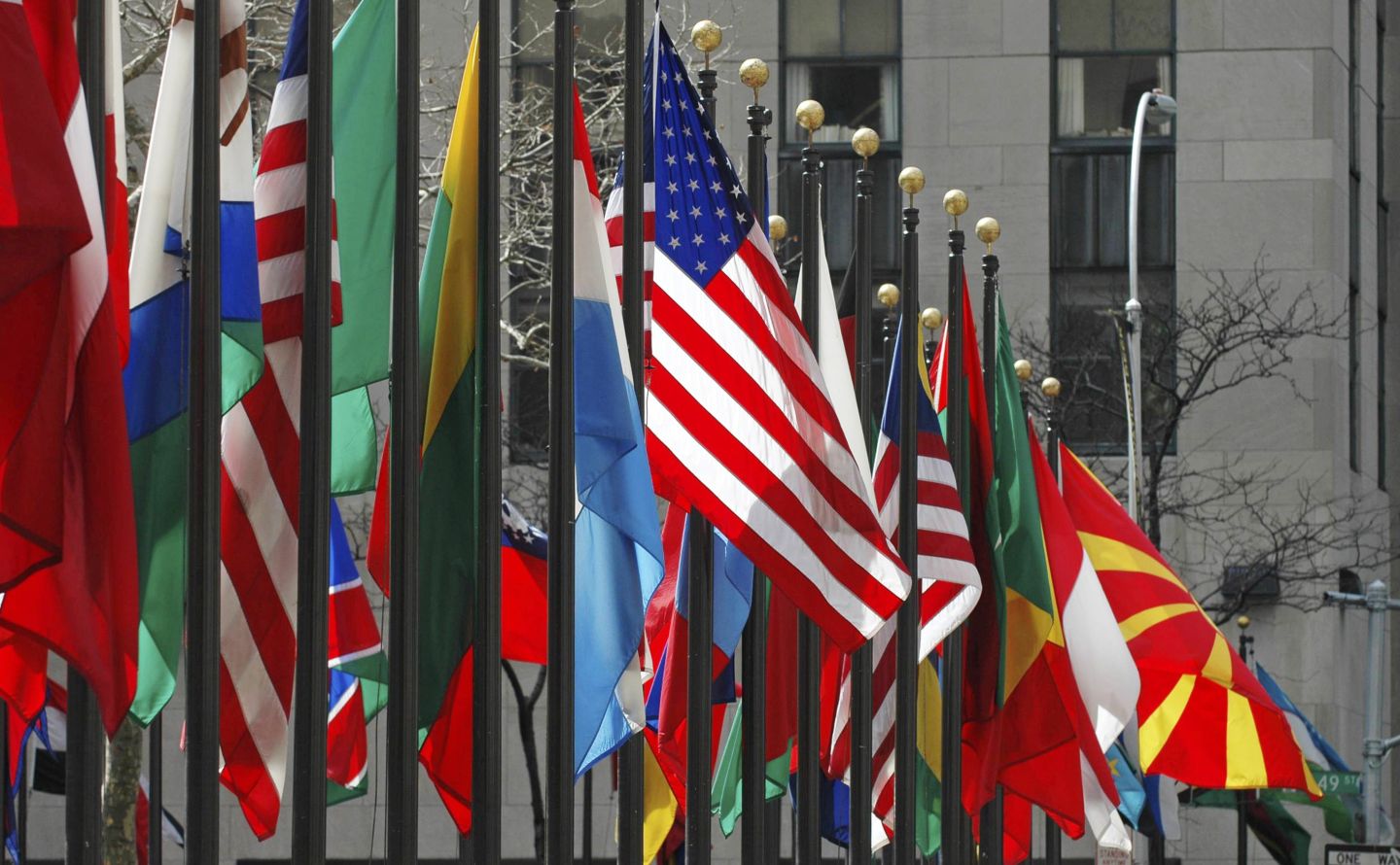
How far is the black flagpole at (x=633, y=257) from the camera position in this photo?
39.9ft

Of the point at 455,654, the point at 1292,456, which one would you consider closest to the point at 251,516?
the point at 455,654

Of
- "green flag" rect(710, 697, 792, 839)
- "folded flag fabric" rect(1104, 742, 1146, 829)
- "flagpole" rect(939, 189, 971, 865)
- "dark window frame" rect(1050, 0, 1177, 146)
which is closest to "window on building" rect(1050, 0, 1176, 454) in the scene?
"dark window frame" rect(1050, 0, 1177, 146)

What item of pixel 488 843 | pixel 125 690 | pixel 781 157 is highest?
pixel 781 157

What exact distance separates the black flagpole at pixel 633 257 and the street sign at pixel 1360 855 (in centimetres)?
2168

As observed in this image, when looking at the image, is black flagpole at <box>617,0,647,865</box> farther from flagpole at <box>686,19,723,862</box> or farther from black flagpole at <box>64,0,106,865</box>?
black flagpole at <box>64,0,106,865</box>

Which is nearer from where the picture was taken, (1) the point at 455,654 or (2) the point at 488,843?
(2) the point at 488,843

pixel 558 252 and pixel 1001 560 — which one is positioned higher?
pixel 558 252

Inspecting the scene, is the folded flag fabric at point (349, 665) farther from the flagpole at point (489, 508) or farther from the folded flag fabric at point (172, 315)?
the folded flag fabric at point (172, 315)

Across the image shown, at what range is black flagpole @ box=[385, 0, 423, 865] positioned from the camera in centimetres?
1041

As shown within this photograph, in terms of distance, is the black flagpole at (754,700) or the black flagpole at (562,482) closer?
the black flagpole at (562,482)

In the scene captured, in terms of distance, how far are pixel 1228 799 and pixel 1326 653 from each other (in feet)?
13.4

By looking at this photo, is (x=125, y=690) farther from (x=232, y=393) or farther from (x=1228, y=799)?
(x=1228, y=799)

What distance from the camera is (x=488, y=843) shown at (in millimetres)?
10883

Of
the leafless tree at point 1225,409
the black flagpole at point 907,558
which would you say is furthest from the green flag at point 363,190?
the leafless tree at point 1225,409
